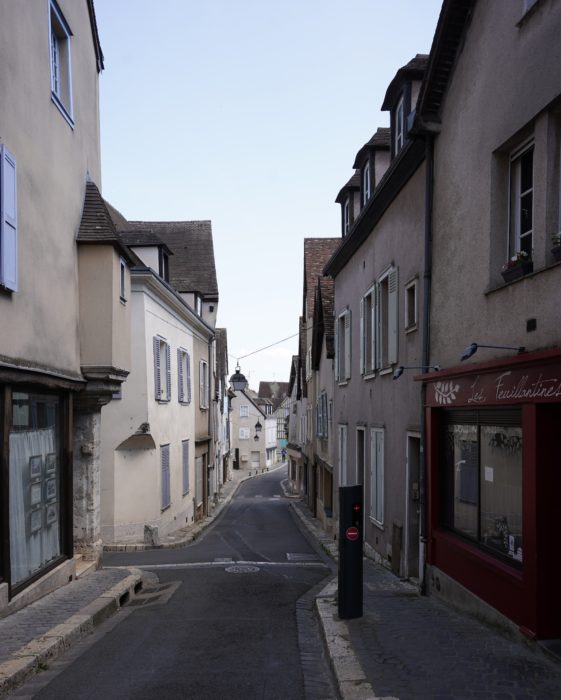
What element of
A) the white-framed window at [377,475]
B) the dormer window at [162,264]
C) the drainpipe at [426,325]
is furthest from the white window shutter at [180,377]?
the drainpipe at [426,325]

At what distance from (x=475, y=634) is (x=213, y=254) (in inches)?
937

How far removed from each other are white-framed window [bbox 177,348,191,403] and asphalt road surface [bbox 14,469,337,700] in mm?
8341

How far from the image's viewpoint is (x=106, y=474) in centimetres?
1716

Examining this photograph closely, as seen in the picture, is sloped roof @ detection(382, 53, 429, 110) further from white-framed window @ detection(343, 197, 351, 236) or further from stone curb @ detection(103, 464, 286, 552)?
stone curb @ detection(103, 464, 286, 552)

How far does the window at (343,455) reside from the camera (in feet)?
57.9

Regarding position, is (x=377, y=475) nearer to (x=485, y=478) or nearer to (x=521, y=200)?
(x=485, y=478)

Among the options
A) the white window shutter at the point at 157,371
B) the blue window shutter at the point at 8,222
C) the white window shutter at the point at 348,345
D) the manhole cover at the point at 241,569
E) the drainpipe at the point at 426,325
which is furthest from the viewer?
the white window shutter at the point at 157,371

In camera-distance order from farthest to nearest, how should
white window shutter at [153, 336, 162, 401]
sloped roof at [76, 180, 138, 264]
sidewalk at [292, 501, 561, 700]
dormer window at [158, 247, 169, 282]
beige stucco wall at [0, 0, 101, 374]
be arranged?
dormer window at [158, 247, 169, 282] < white window shutter at [153, 336, 162, 401] < sloped roof at [76, 180, 138, 264] < beige stucco wall at [0, 0, 101, 374] < sidewalk at [292, 501, 561, 700]

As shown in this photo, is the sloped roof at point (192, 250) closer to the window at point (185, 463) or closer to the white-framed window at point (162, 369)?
the window at point (185, 463)

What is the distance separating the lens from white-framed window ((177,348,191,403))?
2225 centimetres

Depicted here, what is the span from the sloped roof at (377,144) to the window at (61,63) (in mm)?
6388

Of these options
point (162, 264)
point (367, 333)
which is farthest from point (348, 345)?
point (162, 264)

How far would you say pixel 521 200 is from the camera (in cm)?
748

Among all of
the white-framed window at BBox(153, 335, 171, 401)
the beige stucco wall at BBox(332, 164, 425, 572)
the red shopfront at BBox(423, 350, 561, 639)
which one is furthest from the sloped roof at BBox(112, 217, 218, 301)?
the red shopfront at BBox(423, 350, 561, 639)
